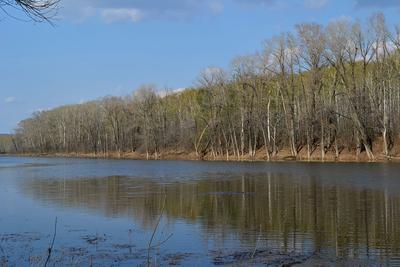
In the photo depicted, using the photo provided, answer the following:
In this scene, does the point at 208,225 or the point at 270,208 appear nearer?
the point at 208,225

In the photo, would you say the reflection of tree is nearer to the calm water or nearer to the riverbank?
the calm water

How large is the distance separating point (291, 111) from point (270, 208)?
55.7m

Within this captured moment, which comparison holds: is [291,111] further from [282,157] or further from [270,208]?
[270,208]

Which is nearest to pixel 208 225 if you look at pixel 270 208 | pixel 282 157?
pixel 270 208

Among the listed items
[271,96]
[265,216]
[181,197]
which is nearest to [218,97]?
[271,96]

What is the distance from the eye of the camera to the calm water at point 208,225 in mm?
13922

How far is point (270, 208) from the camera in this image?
23281 millimetres

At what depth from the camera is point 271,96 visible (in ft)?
282

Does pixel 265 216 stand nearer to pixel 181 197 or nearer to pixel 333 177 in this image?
pixel 181 197

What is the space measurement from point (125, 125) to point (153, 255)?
366 ft

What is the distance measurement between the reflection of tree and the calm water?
0.12ft

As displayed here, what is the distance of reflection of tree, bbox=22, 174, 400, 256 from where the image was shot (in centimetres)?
1620

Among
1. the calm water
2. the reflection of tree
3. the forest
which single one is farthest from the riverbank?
the calm water

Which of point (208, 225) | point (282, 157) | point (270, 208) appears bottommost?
point (208, 225)
